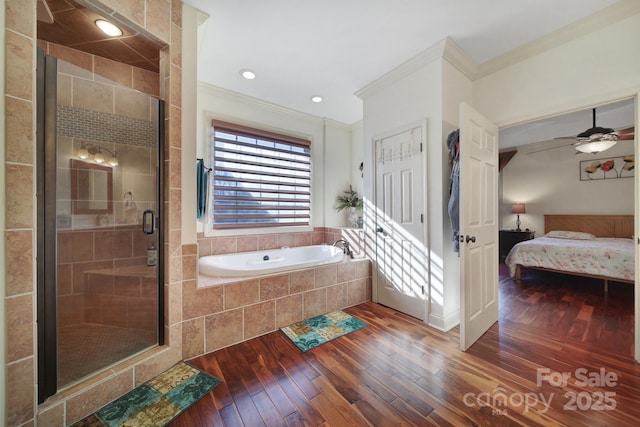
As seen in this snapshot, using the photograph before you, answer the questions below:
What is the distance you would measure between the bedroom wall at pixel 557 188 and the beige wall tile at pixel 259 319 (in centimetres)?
599

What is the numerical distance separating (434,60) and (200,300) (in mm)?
2915

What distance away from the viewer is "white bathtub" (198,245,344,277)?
2129 millimetres

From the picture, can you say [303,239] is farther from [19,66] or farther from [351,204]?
[19,66]

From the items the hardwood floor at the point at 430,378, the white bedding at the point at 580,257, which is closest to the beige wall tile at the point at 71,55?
the hardwood floor at the point at 430,378

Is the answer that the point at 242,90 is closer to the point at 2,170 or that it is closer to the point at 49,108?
the point at 49,108

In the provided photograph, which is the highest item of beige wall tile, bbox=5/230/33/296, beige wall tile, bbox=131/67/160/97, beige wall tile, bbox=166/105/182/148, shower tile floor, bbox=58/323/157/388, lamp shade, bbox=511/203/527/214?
beige wall tile, bbox=131/67/160/97

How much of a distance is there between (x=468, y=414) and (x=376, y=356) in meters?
0.64

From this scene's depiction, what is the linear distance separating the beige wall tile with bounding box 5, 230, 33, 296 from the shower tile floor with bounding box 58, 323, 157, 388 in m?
0.43

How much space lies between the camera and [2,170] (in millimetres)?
1013

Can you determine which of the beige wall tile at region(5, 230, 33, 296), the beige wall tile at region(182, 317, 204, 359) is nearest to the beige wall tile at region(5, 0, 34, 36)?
the beige wall tile at region(5, 230, 33, 296)

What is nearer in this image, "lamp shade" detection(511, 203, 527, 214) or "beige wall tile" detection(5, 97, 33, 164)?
"beige wall tile" detection(5, 97, 33, 164)

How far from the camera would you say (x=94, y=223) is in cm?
152

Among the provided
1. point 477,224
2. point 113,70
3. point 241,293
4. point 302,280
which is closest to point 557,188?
point 477,224

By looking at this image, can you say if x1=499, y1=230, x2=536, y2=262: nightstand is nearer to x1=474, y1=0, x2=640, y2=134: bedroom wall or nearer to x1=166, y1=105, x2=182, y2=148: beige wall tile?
x1=474, y1=0, x2=640, y2=134: bedroom wall
